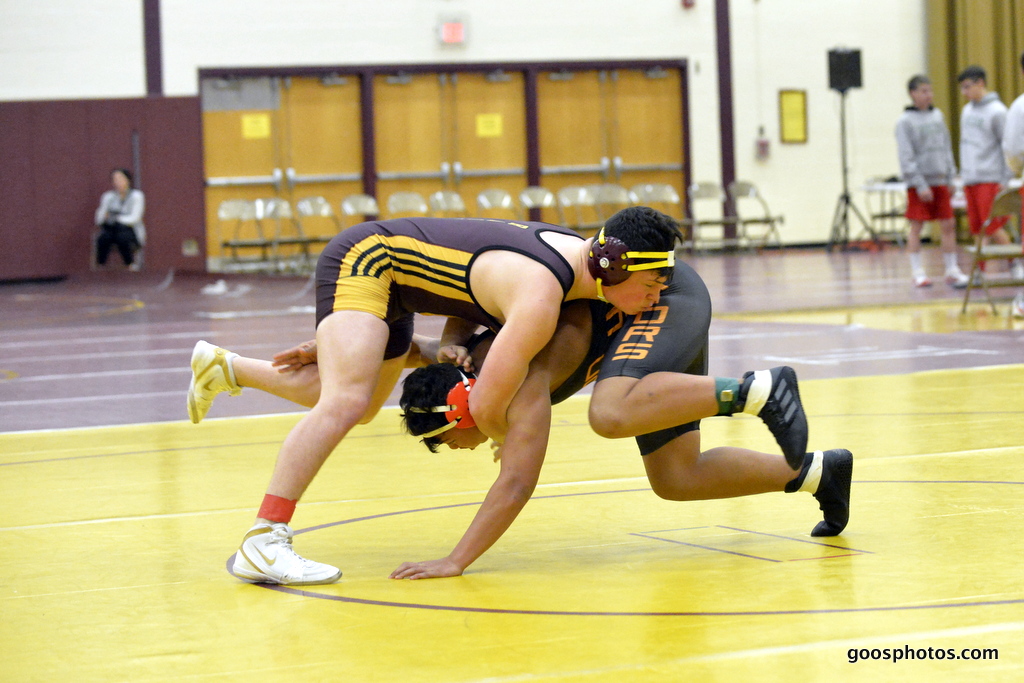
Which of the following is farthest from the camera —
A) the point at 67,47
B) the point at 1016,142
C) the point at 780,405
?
the point at 67,47

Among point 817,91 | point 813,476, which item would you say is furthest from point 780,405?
point 817,91

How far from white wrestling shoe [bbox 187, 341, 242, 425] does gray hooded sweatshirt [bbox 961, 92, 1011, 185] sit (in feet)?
24.8

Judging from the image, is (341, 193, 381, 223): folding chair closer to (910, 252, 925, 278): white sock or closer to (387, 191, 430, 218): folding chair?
(387, 191, 430, 218): folding chair

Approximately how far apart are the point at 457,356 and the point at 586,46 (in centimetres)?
1486

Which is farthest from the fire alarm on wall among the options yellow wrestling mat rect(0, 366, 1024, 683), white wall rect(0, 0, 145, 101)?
yellow wrestling mat rect(0, 366, 1024, 683)

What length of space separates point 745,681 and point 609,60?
52.2 feet

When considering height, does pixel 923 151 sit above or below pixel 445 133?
below

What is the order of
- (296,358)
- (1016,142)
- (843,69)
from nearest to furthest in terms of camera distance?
(296,358) → (1016,142) → (843,69)

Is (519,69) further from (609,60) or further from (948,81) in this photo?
(948,81)

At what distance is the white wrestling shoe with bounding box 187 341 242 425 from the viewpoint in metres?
3.52

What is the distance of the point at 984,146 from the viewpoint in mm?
9727

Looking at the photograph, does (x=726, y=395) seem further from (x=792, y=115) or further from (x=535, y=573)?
(x=792, y=115)

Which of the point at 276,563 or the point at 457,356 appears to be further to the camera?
the point at 457,356

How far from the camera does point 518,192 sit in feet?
57.0
